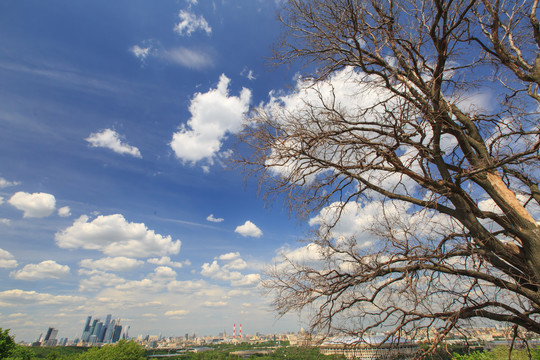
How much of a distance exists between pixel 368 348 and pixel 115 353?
155 feet

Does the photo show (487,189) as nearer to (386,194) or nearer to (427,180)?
(427,180)

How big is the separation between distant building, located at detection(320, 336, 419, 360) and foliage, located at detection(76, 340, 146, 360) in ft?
137

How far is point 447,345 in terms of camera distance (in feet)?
13.0

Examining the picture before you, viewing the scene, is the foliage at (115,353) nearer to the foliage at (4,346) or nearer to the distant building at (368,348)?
the foliage at (4,346)

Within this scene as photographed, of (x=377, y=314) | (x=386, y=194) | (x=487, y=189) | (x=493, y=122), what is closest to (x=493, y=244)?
(x=487, y=189)

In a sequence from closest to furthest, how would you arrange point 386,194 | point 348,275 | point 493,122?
point 386,194 → point 348,275 → point 493,122

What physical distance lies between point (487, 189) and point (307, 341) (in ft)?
12.9

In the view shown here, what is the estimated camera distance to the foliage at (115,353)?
3514 centimetres

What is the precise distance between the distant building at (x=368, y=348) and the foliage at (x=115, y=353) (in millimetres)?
41897

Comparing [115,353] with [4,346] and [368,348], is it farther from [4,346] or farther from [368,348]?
[368,348]

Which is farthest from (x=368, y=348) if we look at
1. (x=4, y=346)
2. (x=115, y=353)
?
(x=115, y=353)

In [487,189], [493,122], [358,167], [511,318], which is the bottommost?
[511,318]

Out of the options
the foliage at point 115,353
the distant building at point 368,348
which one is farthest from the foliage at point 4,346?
the distant building at point 368,348

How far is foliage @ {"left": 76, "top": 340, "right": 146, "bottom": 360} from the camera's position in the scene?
35.1 metres
